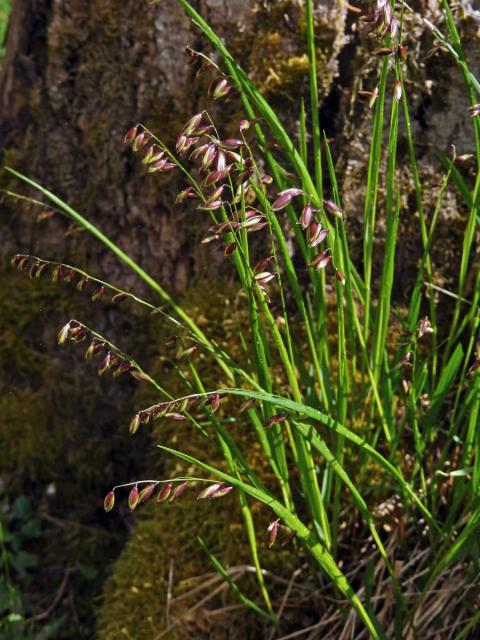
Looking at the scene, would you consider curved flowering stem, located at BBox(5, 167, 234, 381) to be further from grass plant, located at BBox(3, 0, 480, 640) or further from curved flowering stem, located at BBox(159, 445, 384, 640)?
curved flowering stem, located at BBox(159, 445, 384, 640)

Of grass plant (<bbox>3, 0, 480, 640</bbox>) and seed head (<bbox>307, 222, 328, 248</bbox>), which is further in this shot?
grass plant (<bbox>3, 0, 480, 640</bbox>)

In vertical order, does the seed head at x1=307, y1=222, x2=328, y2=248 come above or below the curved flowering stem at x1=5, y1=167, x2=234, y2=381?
above

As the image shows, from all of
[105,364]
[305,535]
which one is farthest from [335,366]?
[105,364]

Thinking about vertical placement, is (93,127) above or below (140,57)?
below

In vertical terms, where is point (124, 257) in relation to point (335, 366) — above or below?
above

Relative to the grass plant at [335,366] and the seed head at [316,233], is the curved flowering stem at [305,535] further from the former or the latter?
the seed head at [316,233]

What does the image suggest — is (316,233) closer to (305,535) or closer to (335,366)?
(305,535)

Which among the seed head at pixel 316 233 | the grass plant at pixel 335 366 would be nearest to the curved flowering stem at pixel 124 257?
the grass plant at pixel 335 366

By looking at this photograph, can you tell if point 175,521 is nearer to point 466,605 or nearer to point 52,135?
point 466,605

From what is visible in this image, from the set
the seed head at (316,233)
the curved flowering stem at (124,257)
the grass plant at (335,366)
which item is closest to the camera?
the seed head at (316,233)

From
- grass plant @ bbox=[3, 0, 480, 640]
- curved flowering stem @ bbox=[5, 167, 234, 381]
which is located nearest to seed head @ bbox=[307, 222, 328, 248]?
grass plant @ bbox=[3, 0, 480, 640]

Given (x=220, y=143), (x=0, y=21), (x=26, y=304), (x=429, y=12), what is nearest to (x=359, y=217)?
(x=429, y=12)
